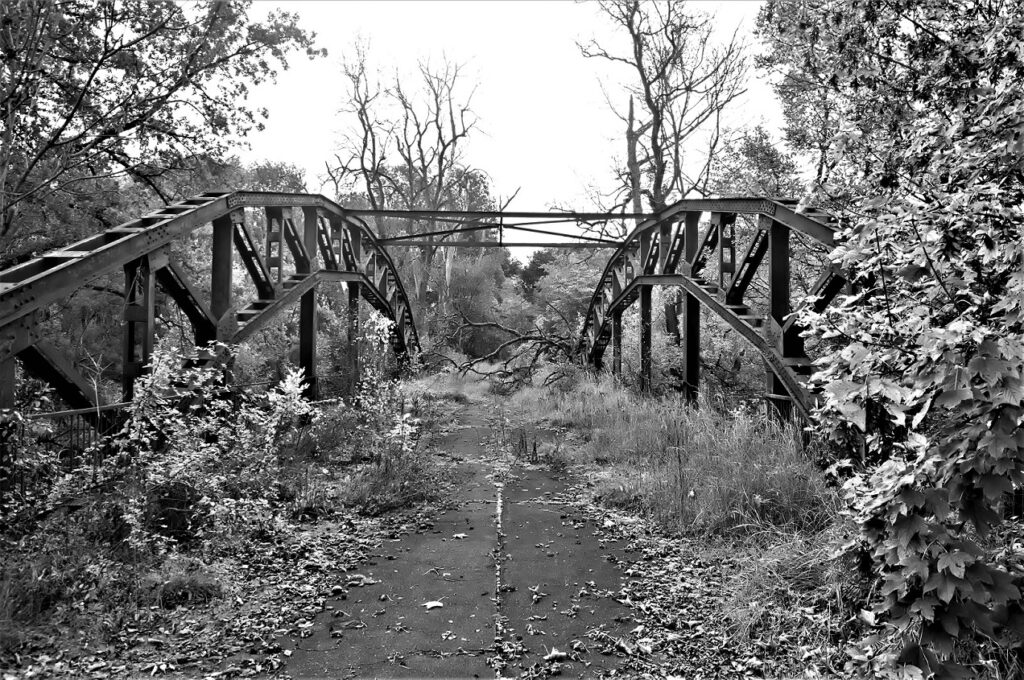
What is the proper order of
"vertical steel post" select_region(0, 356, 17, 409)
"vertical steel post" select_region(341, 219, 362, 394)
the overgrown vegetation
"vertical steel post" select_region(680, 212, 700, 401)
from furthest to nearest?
"vertical steel post" select_region(341, 219, 362, 394)
"vertical steel post" select_region(680, 212, 700, 401)
"vertical steel post" select_region(0, 356, 17, 409)
the overgrown vegetation

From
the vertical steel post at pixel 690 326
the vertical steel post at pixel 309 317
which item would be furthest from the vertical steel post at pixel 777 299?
the vertical steel post at pixel 309 317

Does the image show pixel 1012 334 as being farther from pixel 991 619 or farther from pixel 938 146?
pixel 938 146

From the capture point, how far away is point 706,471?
5.87 meters

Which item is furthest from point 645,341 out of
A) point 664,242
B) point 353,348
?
point 353,348

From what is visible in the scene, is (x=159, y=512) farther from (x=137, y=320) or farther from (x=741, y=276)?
(x=741, y=276)

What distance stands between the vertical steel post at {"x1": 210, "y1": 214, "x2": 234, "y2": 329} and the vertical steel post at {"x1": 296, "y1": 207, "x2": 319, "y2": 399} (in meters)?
2.31

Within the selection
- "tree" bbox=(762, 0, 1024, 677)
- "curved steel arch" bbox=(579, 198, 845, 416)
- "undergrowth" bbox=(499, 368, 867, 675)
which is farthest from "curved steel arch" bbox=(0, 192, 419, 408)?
"curved steel arch" bbox=(579, 198, 845, 416)

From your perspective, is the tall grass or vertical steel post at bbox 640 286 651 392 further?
vertical steel post at bbox 640 286 651 392

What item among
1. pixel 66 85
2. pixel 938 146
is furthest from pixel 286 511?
pixel 66 85

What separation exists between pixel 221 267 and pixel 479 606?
5.41 metres

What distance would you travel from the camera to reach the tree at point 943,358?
Answer: 2232 millimetres

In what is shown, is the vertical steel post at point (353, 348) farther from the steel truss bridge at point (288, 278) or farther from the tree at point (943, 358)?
the tree at point (943, 358)

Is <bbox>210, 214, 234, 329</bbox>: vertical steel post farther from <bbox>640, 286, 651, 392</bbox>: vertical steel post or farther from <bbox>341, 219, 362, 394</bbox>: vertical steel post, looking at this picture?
<bbox>640, 286, 651, 392</bbox>: vertical steel post

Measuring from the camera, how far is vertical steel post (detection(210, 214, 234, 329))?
7559mm
